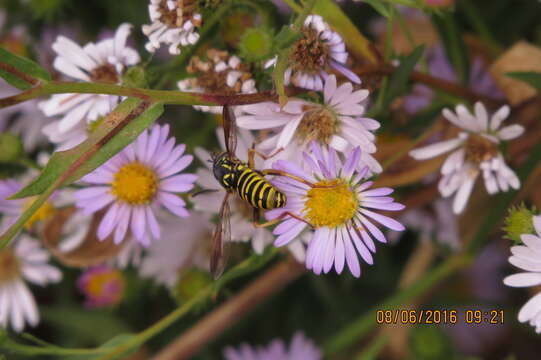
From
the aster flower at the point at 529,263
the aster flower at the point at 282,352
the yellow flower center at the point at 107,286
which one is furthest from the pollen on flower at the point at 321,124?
the yellow flower center at the point at 107,286

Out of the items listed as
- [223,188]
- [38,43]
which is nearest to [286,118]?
[223,188]

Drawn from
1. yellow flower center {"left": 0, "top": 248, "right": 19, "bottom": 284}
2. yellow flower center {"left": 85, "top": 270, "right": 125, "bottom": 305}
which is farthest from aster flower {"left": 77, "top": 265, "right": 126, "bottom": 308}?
yellow flower center {"left": 0, "top": 248, "right": 19, "bottom": 284}

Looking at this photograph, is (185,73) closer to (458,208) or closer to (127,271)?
(458,208)

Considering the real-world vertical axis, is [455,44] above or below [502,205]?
above

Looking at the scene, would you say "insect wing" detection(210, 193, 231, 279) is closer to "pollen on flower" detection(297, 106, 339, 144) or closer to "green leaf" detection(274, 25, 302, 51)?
"pollen on flower" detection(297, 106, 339, 144)

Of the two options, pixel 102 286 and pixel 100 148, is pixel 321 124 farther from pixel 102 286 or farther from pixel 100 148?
pixel 102 286
